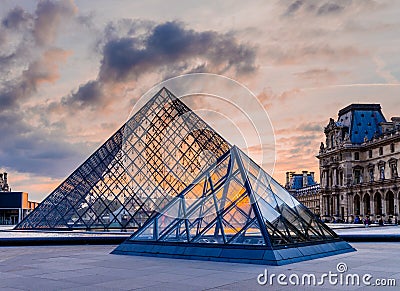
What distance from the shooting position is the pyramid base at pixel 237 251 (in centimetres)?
1233

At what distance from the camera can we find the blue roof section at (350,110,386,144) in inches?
3580

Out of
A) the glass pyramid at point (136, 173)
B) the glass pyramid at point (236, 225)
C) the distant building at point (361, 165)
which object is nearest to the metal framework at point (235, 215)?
the glass pyramid at point (236, 225)

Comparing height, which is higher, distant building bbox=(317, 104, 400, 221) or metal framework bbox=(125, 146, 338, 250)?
distant building bbox=(317, 104, 400, 221)

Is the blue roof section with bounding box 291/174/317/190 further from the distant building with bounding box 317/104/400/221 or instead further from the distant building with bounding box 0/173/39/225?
the distant building with bounding box 0/173/39/225

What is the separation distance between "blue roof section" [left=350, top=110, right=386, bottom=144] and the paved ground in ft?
262

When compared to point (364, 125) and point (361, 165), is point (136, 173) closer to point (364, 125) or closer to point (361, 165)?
point (361, 165)

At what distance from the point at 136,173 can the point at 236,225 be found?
75.6 feet

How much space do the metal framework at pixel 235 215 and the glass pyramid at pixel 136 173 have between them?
57.8 feet

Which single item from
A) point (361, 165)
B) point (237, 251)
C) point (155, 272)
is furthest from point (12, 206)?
point (155, 272)

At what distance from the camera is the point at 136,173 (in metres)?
36.1

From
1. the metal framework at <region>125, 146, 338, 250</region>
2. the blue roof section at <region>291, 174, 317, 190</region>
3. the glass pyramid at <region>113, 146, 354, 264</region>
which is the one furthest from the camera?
the blue roof section at <region>291, 174, 317, 190</region>

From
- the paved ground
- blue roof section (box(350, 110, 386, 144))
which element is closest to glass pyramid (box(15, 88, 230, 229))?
the paved ground

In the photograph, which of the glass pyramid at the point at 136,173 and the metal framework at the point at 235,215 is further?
the glass pyramid at the point at 136,173

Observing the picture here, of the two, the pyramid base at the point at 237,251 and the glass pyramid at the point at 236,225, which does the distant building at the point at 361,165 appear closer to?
the glass pyramid at the point at 236,225
